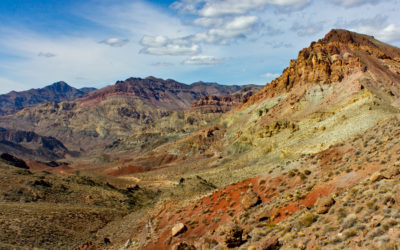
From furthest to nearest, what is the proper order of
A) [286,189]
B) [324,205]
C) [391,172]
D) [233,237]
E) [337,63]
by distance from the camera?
[337,63] < [286,189] < [233,237] < [391,172] < [324,205]

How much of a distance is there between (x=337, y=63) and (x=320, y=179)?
50.3 metres

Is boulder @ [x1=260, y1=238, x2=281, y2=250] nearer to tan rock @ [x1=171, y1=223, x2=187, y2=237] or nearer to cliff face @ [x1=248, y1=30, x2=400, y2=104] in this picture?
tan rock @ [x1=171, y1=223, x2=187, y2=237]

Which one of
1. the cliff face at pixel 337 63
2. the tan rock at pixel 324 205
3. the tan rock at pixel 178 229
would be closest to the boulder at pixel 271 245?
the tan rock at pixel 324 205

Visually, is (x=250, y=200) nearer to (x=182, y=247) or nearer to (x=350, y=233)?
(x=182, y=247)

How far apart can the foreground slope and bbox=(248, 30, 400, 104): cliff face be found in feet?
0.94

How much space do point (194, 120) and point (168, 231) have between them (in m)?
162

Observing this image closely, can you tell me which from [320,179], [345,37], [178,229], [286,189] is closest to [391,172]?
[320,179]

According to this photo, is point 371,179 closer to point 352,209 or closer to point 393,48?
point 352,209

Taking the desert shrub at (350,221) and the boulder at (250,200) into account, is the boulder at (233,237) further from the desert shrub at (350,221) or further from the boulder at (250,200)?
the boulder at (250,200)

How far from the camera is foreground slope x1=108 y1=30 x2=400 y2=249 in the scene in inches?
493

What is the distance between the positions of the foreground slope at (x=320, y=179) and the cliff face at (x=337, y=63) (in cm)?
29

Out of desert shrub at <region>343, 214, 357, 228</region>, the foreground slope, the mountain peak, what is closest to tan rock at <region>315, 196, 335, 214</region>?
the foreground slope

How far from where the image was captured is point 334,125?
148 ft

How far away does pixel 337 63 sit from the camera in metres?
63.8
